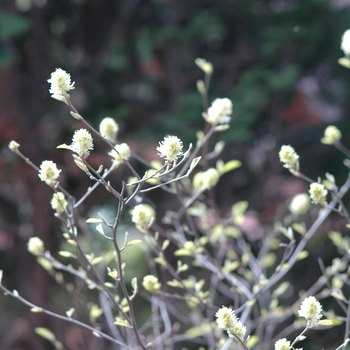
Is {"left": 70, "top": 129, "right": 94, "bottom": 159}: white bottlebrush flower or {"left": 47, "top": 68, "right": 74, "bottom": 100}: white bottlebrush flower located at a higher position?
{"left": 47, "top": 68, "right": 74, "bottom": 100}: white bottlebrush flower

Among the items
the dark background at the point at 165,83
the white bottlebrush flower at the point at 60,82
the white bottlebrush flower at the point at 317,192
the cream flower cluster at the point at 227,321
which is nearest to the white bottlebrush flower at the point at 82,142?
the white bottlebrush flower at the point at 60,82

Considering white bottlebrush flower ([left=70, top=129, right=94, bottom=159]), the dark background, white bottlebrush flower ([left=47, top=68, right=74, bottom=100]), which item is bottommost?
white bottlebrush flower ([left=70, top=129, right=94, bottom=159])

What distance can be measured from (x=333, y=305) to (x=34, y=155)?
1.70 m

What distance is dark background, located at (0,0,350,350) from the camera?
8.05 ft

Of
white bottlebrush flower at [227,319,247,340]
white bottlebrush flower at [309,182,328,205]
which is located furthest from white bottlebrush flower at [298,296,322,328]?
white bottlebrush flower at [309,182,328,205]

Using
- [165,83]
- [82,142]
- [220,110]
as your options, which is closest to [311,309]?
[82,142]

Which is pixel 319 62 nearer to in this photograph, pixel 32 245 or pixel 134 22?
pixel 134 22

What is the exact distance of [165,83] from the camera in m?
2.86

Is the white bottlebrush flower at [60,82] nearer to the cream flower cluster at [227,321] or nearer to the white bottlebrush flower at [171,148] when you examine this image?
the white bottlebrush flower at [171,148]

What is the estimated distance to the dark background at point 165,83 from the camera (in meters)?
2.46

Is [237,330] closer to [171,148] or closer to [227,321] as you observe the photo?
[227,321]

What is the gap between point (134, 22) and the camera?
2602 millimetres

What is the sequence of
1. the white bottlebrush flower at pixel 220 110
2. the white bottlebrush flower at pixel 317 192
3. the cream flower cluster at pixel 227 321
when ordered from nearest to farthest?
the cream flower cluster at pixel 227 321
the white bottlebrush flower at pixel 317 192
the white bottlebrush flower at pixel 220 110

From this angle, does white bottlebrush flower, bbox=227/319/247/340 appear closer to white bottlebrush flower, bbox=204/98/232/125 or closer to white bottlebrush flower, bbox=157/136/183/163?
white bottlebrush flower, bbox=157/136/183/163
